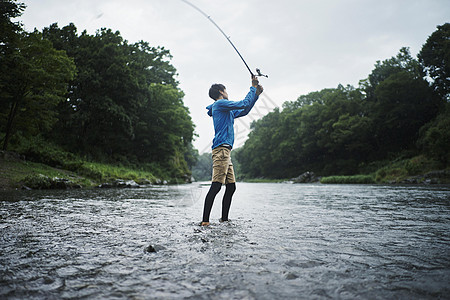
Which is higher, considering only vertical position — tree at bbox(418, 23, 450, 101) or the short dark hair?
tree at bbox(418, 23, 450, 101)

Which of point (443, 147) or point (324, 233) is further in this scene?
point (443, 147)

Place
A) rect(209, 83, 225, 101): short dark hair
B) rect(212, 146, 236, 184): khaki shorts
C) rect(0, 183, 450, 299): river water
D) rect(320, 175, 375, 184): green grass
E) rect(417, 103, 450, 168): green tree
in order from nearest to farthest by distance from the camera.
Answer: rect(0, 183, 450, 299): river water < rect(212, 146, 236, 184): khaki shorts < rect(209, 83, 225, 101): short dark hair < rect(417, 103, 450, 168): green tree < rect(320, 175, 375, 184): green grass

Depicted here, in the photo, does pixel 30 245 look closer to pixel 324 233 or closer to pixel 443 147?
pixel 324 233

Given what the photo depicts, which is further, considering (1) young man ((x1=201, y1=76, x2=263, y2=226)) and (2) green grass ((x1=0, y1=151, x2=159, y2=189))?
(2) green grass ((x1=0, y1=151, x2=159, y2=189))

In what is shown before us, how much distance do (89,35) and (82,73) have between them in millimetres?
5759

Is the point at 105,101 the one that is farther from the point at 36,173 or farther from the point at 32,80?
the point at 36,173

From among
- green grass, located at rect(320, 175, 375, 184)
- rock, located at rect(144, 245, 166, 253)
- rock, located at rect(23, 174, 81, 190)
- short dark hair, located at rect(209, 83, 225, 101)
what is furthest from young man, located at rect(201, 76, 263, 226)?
green grass, located at rect(320, 175, 375, 184)

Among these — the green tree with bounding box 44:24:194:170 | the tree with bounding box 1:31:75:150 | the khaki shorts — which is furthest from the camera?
the green tree with bounding box 44:24:194:170

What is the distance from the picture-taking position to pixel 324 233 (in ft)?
9.71

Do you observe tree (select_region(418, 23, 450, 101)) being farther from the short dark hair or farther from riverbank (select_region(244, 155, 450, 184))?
the short dark hair

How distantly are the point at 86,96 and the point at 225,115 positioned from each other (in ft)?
71.7

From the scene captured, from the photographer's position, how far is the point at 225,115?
4.09 meters

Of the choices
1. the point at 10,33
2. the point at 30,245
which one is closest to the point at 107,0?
the point at 30,245

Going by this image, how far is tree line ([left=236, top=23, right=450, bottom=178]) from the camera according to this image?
108 feet
